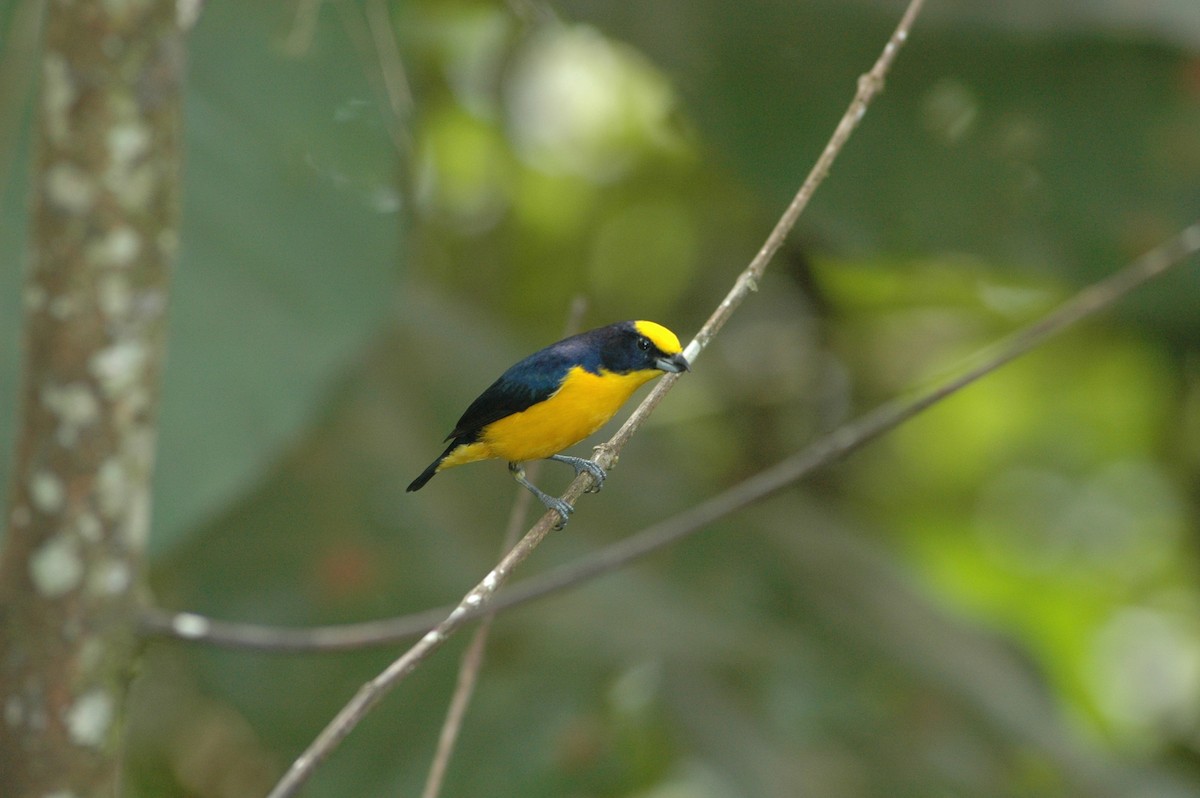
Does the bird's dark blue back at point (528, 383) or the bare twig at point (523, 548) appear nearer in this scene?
the bare twig at point (523, 548)

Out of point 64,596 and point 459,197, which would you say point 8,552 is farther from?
point 459,197

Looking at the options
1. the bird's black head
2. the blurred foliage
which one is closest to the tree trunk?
the bird's black head

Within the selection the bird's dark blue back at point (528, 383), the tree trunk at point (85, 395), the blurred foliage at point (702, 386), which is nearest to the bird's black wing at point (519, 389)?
the bird's dark blue back at point (528, 383)

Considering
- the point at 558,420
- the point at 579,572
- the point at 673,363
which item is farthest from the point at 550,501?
the point at 579,572

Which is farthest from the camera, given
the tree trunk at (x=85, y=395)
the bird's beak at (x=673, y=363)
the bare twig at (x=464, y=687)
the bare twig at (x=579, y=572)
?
the bird's beak at (x=673, y=363)

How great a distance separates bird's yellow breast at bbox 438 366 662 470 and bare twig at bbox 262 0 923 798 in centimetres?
5

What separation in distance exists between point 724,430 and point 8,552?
12.2 ft

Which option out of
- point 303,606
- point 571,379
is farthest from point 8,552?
point 303,606

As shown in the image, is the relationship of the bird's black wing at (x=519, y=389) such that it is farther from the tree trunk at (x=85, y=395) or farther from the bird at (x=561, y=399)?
the tree trunk at (x=85, y=395)

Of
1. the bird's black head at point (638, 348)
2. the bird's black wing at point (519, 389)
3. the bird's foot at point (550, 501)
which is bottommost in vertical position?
the bird's foot at point (550, 501)

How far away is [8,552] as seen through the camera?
4.10 ft

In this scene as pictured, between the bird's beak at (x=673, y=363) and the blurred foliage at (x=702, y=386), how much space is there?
99cm

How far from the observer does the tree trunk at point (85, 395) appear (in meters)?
1.23

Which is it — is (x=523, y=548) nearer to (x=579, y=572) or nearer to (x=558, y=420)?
(x=579, y=572)
